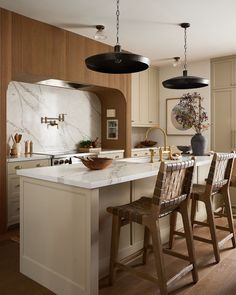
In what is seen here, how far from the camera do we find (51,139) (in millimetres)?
4859

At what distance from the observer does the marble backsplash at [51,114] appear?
4301mm

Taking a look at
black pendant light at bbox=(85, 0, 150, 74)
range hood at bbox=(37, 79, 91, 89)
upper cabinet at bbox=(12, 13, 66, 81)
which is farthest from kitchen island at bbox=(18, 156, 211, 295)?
range hood at bbox=(37, 79, 91, 89)

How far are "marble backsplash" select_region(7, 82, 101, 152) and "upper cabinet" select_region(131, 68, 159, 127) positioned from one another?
2.49ft

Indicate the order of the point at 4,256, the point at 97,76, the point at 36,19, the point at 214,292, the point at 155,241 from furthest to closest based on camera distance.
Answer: the point at 97,76 → the point at 36,19 → the point at 4,256 → the point at 214,292 → the point at 155,241

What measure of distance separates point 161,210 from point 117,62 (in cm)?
119

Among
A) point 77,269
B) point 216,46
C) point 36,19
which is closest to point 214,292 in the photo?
point 77,269

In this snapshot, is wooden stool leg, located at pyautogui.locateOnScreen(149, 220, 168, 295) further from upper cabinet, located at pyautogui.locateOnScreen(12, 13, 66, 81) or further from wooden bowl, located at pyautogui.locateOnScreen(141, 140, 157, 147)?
wooden bowl, located at pyautogui.locateOnScreen(141, 140, 157, 147)

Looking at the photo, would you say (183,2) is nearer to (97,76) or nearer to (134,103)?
(97,76)

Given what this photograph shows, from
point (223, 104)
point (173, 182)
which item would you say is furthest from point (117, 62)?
point (223, 104)

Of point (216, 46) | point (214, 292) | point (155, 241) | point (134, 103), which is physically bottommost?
point (214, 292)

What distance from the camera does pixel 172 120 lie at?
6398mm

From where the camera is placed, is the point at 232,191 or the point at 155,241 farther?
the point at 232,191

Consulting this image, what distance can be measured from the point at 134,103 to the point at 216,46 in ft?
5.89

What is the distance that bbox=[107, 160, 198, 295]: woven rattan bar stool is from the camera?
200 cm
